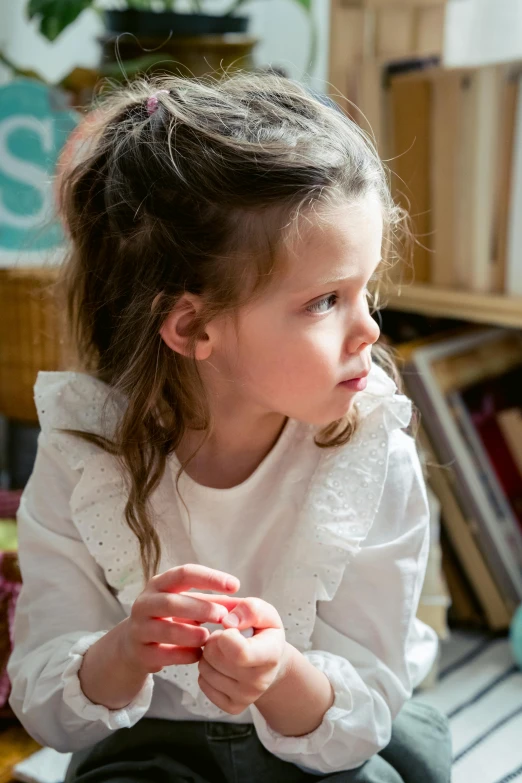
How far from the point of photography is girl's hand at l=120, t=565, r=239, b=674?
0.72 metres

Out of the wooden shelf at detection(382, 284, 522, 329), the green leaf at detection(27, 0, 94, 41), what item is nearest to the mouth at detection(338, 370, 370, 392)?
the wooden shelf at detection(382, 284, 522, 329)

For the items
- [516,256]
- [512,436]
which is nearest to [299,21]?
[516,256]

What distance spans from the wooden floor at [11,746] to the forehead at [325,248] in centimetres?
67

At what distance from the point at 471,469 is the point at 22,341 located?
746 mm

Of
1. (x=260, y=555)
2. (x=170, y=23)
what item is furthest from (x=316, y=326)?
(x=170, y=23)

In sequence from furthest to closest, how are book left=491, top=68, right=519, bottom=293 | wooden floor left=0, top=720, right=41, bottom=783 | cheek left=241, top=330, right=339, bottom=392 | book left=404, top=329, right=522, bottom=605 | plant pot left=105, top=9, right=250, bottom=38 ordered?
plant pot left=105, top=9, right=250, bottom=38, book left=404, top=329, right=522, bottom=605, book left=491, top=68, right=519, bottom=293, wooden floor left=0, top=720, right=41, bottom=783, cheek left=241, top=330, right=339, bottom=392

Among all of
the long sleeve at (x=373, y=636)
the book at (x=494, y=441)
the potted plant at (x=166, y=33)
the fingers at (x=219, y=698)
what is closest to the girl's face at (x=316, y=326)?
the long sleeve at (x=373, y=636)

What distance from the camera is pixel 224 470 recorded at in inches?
36.5

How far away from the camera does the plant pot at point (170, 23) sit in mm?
1508

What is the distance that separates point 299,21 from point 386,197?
3.47ft

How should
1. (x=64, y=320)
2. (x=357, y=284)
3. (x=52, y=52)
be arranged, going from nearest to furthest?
(x=357, y=284), (x=64, y=320), (x=52, y=52)

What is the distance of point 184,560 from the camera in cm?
91

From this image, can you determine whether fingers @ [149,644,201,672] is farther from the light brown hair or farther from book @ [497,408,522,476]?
book @ [497,408,522,476]

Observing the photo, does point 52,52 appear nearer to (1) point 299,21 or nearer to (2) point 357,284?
(1) point 299,21
